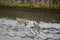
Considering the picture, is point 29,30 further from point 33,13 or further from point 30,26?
point 33,13

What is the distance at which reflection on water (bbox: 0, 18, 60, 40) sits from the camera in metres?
1.08

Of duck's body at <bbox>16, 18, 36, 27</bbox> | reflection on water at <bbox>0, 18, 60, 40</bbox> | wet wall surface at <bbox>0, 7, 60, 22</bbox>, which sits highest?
wet wall surface at <bbox>0, 7, 60, 22</bbox>

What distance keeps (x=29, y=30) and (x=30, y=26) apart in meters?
0.04

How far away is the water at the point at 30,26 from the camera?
108 cm

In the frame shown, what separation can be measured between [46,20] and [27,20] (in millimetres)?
162

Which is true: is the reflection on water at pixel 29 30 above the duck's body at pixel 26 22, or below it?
below

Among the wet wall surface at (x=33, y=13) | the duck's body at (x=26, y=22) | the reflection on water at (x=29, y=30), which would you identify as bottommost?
the reflection on water at (x=29, y=30)

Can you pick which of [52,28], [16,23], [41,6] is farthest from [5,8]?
[52,28]

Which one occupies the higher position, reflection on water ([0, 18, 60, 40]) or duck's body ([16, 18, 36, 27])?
duck's body ([16, 18, 36, 27])

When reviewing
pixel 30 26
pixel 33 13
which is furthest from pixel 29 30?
pixel 33 13

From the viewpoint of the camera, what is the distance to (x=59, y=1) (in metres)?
1.05

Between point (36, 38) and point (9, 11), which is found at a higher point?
point (9, 11)

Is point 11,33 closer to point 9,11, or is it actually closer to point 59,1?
point 9,11

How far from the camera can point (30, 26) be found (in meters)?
1.12
